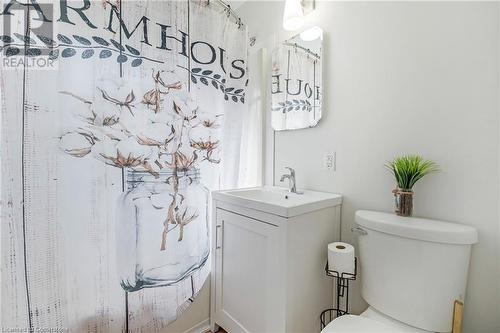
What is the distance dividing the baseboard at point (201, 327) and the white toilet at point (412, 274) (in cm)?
92

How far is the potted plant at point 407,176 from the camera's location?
3.48 feet

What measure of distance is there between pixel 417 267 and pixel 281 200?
0.76 m

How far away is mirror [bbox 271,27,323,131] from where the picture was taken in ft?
4.93

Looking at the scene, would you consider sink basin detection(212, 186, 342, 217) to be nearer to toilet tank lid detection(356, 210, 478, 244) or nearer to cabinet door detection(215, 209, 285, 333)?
cabinet door detection(215, 209, 285, 333)

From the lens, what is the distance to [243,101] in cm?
164

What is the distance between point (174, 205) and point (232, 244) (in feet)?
1.30

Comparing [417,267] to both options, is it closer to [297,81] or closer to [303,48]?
[297,81]

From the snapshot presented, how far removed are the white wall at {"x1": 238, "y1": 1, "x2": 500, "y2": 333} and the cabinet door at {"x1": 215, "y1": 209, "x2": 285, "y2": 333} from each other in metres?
0.50

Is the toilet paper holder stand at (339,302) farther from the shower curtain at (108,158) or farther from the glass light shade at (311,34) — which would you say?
the glass light shade at (311,34)

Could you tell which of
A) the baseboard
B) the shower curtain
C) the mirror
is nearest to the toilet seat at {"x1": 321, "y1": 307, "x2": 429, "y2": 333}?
the shower curtain

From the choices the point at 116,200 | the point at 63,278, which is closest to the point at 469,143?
the point at 116,200

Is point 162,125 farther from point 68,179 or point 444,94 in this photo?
point 444,94

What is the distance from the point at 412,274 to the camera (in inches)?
38.2

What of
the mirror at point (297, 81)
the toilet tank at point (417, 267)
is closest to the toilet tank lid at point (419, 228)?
the toilet tank at point (417, 267)
